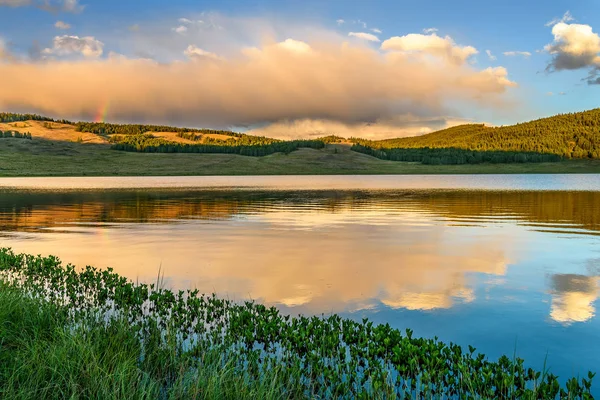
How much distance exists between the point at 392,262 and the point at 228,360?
13341 millimetres

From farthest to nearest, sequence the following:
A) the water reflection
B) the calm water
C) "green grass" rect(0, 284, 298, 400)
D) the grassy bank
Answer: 1. the water reflection
2. the calm water
3. the grassy bank
4. "green grass" rect(0, 284, 298, 400)

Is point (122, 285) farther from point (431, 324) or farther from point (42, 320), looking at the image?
point (431, 324)

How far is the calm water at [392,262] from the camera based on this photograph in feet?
45.8

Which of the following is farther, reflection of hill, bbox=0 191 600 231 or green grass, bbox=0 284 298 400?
reflection of hill, bbox=0 191 600 231

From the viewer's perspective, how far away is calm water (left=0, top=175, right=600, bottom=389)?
1395cm

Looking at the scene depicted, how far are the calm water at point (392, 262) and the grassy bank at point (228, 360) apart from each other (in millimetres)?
2375

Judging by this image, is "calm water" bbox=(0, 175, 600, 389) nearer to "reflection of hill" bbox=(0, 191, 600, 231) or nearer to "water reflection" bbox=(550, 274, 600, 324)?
"water reflection" bbox=(550, 274, 600, 324)

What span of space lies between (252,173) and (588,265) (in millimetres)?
181977

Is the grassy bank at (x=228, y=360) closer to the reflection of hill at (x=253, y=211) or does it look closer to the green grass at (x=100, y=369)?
the green grass at (x=100, y=369)

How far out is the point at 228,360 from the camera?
10.5m

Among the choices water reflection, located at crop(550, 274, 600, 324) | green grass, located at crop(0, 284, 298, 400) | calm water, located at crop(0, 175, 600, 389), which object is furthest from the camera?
water reflection, located at crop(550, 274, 600, 324)

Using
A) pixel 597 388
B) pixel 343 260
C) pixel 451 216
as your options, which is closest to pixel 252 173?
pixel 451 216

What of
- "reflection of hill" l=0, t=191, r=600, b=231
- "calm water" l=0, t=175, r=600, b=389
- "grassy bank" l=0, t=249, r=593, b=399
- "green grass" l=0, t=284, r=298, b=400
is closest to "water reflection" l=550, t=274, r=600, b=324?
"calm water" l=0, t=175, r=600, b=389

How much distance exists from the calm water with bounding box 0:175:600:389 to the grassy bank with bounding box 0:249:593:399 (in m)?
2.38
